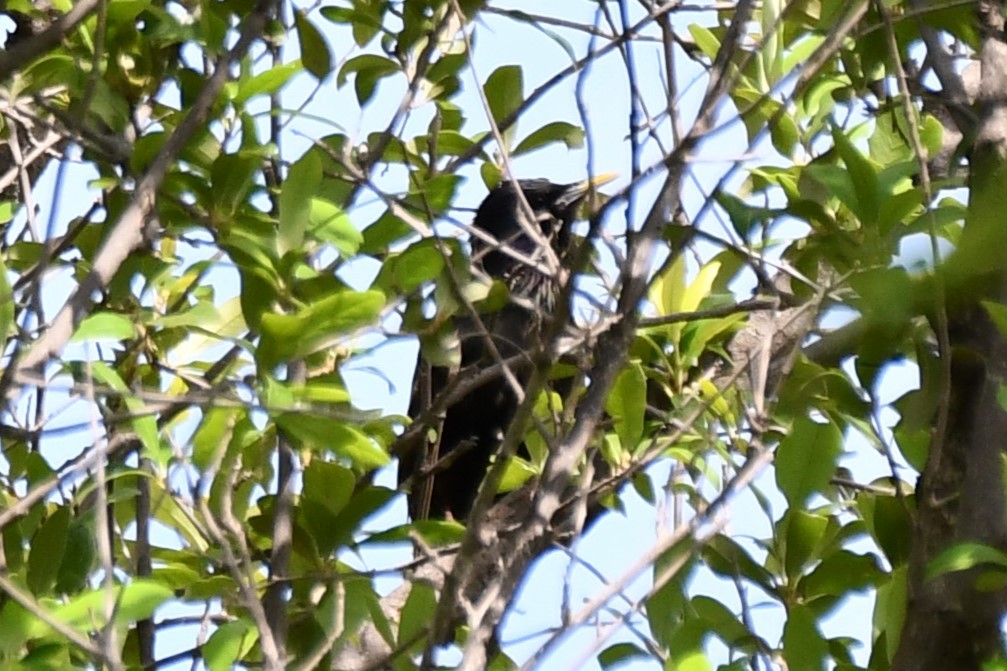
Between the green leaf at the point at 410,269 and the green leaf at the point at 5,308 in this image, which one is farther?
the green leaf at the point at 410,269

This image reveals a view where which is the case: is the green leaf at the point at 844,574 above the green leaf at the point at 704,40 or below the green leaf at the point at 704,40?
below

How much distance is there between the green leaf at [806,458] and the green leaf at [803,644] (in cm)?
13

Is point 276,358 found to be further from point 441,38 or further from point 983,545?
point 441,38

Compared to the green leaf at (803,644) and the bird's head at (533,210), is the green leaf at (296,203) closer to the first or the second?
the green leaf at (803,644)

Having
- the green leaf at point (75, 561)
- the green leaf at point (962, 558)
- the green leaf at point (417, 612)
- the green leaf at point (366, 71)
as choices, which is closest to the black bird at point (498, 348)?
the green leaf at point (366, 71)

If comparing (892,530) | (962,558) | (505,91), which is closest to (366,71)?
(505,91)

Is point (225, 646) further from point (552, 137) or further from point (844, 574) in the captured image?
point (552, 137)

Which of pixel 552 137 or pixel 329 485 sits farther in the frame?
pixel 552 137

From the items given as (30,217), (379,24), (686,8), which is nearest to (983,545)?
(686,8)

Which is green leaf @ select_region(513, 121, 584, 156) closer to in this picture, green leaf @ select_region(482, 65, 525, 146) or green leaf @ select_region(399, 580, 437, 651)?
green leaf @ select_region(482, 65, 525, 146)

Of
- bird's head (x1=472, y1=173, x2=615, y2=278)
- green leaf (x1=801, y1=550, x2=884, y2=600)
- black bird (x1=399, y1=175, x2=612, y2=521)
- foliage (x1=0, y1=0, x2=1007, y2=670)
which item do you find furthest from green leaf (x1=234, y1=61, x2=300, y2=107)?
bird's head (x1=472, y1=173, x2=615, y2=278)

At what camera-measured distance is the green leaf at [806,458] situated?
54.5 inches

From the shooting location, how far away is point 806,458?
139 centimetres

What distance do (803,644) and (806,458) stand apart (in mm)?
196
